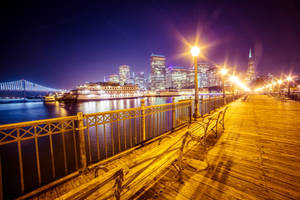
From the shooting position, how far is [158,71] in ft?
643

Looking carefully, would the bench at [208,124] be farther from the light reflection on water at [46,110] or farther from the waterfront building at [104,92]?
the waterfront building at [104,92]

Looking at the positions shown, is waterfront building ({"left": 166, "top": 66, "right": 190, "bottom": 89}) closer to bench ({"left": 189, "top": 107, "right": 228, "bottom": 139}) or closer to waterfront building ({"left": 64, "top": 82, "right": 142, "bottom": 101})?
→ waterfront building ({"left": 64, "top": 82, "right": 142, "bottom": 101})

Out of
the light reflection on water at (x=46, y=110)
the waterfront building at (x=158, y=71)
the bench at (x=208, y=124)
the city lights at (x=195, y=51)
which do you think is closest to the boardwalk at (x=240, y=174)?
the bench at (x=208, y=124)

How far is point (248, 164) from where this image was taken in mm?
3109

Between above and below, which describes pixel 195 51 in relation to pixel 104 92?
above

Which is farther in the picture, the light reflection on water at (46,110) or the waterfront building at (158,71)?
the waterfront building at (158,71)

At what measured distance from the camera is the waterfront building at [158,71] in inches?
7633

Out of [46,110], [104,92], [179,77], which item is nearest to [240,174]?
[46,110]

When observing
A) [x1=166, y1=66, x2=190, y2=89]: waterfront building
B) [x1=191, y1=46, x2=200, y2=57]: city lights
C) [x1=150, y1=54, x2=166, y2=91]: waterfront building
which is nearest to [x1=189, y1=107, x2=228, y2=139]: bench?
[x1=191, y1=46, x2=200, y2=57]: city lights

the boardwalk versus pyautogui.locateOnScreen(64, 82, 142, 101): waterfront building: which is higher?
pyautogui.locateOnScreen(64, 82, 142, 101): waterfront building

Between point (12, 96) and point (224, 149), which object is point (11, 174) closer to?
point (224, 149)

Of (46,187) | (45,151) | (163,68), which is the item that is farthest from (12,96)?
(46,187)

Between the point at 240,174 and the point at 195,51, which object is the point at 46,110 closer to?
the point at 195,51

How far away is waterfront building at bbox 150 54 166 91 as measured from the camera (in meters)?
194
